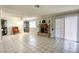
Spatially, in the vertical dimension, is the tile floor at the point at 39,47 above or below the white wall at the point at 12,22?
below

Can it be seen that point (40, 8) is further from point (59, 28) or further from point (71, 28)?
point (59, 28)

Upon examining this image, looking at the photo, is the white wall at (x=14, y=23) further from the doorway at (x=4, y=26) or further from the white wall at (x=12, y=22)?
the doorway at (x=4, y=26)

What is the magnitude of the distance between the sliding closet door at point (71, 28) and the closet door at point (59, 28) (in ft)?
1.86

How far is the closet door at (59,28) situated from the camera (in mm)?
8969

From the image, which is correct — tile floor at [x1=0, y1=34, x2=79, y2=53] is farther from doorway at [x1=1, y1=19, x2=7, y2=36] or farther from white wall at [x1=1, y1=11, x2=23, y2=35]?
white wall at [x1=1, y1=11, x2=23, y2=35]

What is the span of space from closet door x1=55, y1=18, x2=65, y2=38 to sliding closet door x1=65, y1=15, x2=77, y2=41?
0.57 m

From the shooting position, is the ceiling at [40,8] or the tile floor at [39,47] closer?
the tile floor at [39,47]

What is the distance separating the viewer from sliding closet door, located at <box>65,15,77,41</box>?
25.0 feet

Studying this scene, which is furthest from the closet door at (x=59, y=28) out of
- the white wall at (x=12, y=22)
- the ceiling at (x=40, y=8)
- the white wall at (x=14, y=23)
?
the white wall at (x=14, y=23)

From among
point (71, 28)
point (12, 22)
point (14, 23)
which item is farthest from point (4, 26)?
point (71, 28)

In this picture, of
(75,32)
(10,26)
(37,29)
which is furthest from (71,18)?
(10,26)

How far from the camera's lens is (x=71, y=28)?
312 inches

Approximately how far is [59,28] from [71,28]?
1.53 meters

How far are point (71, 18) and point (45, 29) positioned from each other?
4.02 m
